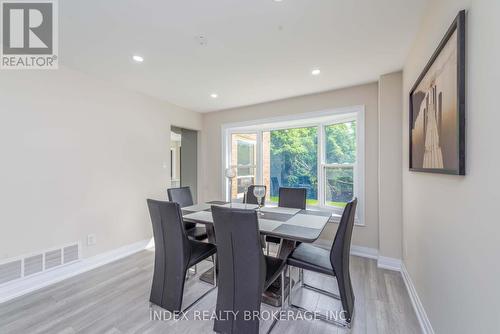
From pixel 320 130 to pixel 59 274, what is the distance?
4.12 m

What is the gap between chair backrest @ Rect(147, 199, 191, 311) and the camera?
1820mm

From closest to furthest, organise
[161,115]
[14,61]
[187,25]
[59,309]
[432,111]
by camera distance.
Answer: [432,111] → [187,25] → [59,309] → [14,61] → [161,115]

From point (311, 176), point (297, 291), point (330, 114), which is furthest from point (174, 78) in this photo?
point (297, 291)

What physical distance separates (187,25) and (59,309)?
9.19 ft

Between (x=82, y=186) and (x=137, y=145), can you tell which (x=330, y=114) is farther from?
(x=82, y=186)

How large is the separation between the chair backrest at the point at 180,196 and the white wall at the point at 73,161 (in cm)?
79

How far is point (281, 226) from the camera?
1.96m

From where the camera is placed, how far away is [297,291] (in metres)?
2.26

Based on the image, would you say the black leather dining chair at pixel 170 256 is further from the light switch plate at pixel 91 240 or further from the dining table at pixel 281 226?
the light switch plate at pixel 91 240

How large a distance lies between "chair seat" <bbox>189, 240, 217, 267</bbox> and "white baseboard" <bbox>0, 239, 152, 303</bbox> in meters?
1.63

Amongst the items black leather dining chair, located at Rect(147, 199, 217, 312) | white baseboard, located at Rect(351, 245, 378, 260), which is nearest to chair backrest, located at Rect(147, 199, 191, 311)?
black leather dining chair, located at Rect(147, 199, 217, 312)

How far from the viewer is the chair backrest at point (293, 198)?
2903 mm

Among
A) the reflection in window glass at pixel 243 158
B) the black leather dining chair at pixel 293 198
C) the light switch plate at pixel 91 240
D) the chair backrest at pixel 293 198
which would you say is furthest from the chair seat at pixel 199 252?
the reflection in window glass at pixel 243 158

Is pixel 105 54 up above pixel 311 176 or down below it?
above
